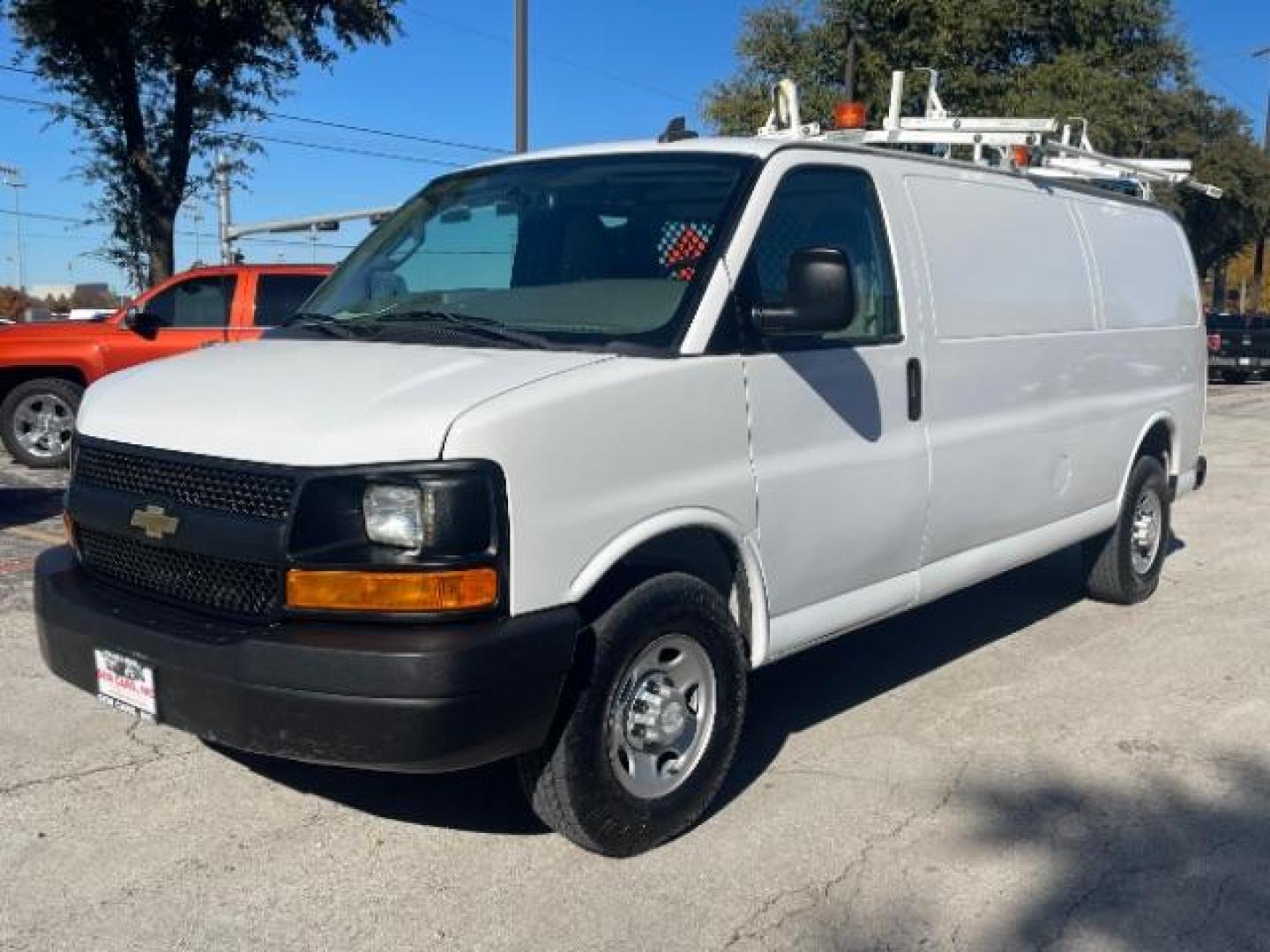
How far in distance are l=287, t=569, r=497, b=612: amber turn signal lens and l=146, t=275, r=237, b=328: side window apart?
8.49 m

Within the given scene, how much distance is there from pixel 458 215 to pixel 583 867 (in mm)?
2379

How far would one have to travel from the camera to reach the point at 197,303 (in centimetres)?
1129

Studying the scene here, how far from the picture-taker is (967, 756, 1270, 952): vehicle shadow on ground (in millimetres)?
3451

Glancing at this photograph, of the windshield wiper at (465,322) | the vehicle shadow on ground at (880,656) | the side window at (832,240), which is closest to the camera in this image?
the windshield wiper at (465,322)

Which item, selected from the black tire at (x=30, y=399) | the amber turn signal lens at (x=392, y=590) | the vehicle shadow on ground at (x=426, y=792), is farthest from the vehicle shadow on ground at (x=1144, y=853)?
the black tire at (x=30, y=399)

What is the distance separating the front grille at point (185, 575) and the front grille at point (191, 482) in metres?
0.14

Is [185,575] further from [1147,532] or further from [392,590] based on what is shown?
[1147,532]

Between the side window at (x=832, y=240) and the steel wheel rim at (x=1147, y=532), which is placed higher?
the side window at (x=832, y=240)

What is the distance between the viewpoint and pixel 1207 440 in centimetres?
1548

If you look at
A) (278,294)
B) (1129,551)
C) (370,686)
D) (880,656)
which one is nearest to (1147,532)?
(1129,551)

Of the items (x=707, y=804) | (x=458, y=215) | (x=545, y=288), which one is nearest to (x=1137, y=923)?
(x=707, y=804)

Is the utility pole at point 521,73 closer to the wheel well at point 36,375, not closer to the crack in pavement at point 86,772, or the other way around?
the wheel well at point 36,375

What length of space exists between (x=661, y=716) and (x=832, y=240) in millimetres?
1780

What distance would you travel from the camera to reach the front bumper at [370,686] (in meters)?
3.16
